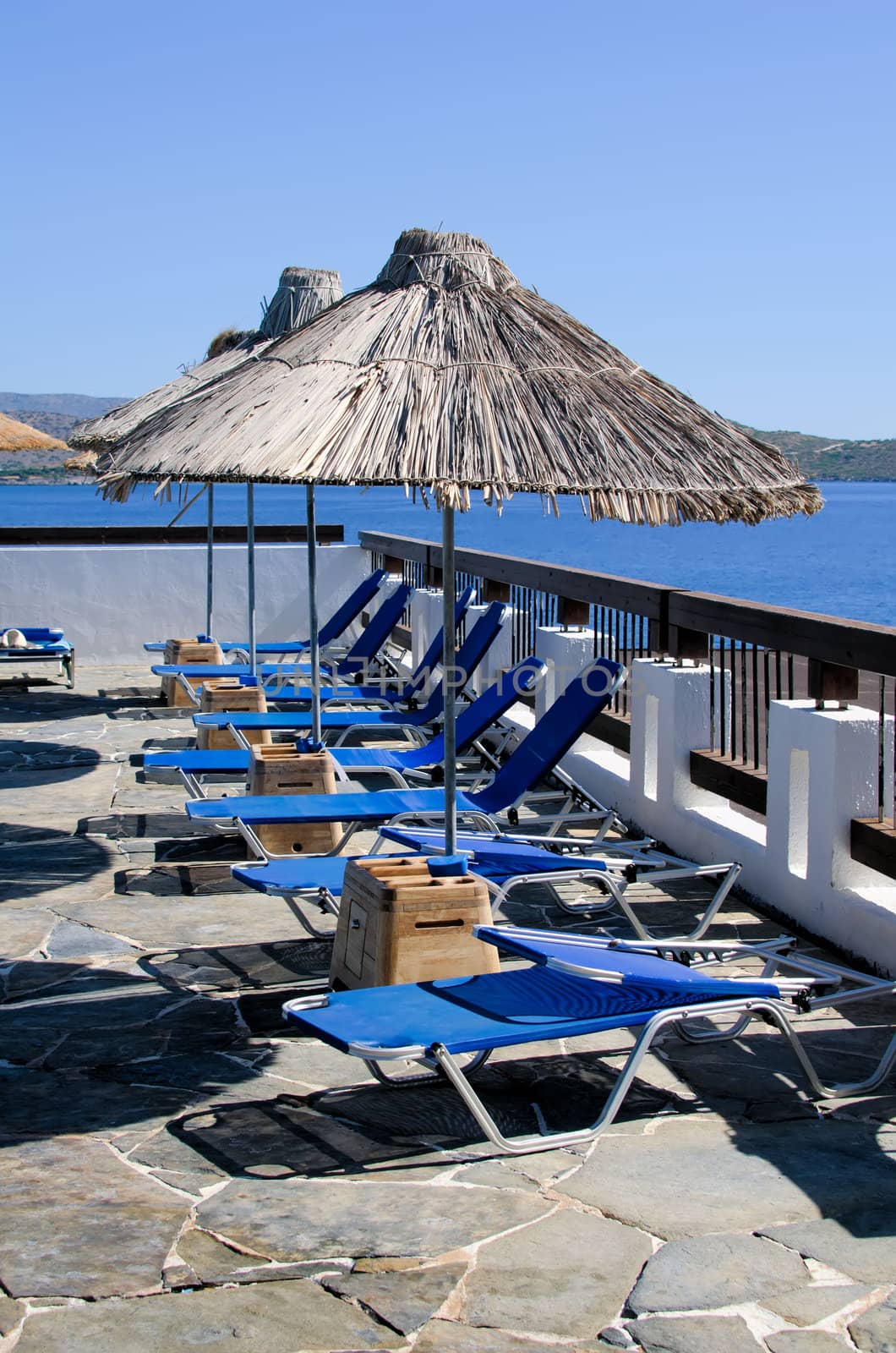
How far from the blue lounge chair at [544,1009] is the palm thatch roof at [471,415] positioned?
49.9 inches

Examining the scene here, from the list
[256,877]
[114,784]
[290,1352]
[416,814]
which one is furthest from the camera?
[114,784]

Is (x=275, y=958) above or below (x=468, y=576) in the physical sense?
below

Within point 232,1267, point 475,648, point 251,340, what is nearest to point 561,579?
point 475,648

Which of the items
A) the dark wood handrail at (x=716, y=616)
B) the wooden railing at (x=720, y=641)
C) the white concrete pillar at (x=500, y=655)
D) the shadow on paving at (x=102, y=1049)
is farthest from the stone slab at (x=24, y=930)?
the white concrete pillar at (x=500, y=655)

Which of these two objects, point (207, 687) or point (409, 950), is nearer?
point (409, 950)

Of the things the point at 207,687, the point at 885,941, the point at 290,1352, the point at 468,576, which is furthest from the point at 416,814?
the point at 468,576

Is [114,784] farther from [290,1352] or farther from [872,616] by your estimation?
[872,616]

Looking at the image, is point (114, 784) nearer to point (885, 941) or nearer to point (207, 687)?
point (207, 687)

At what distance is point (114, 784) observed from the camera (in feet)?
27.2

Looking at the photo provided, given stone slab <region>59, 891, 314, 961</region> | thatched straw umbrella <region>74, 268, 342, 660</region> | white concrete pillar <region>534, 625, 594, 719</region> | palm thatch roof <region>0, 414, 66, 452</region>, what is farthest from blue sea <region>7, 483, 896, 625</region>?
stone slab <region>59, 891, 314, 961</region>

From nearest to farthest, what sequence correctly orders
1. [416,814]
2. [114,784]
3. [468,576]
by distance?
[416,814] < [114,784] < [468,576]

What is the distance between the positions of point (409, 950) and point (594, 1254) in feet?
4.67

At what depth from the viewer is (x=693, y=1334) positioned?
276 centimetres

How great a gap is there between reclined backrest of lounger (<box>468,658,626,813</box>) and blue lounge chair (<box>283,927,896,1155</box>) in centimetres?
191
